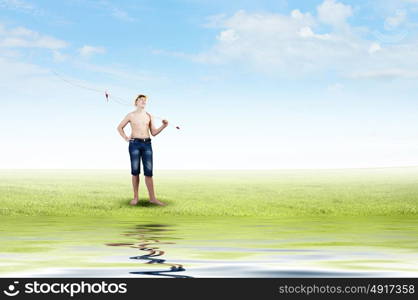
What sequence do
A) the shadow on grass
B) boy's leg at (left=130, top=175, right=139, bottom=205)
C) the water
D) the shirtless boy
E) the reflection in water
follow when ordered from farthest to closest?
the shadow on grass < boy's leg at (left=130, top=175, right=139, bottom=205) < the shirtless boy < the water < the reflection in water

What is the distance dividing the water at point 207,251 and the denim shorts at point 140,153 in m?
5.43

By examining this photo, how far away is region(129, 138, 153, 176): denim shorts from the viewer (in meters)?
21.5

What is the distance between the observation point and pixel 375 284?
6.70 metres

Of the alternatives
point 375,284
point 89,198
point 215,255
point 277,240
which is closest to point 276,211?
point 89,198

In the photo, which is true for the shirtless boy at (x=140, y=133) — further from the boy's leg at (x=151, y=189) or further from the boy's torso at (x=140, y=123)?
the boy's leg at (x=151, y=189)

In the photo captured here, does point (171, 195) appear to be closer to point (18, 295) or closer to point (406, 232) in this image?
point (406, 232)

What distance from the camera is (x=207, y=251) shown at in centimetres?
1021

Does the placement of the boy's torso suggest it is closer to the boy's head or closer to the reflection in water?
the boy's head

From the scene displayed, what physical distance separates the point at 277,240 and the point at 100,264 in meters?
4.68

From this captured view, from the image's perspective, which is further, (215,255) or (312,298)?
(215,255)

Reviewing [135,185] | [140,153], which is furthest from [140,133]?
[135,185]

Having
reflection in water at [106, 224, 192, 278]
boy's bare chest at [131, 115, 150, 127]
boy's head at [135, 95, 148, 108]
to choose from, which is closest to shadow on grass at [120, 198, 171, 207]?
boy's bare chest at [131, 115, 150, 127]

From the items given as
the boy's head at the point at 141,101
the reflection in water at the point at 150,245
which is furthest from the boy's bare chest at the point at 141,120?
the reflection in water at the point at 150,245

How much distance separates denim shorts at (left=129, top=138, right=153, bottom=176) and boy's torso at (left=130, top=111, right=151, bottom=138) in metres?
0.22
